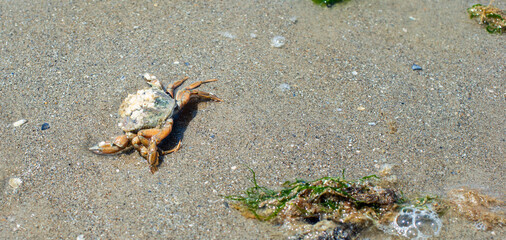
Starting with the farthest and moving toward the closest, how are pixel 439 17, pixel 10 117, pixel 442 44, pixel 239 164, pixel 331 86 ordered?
pixel 439 17
pixel 442 44
pixel 331 86
pixel 10 117
pixel 239 164

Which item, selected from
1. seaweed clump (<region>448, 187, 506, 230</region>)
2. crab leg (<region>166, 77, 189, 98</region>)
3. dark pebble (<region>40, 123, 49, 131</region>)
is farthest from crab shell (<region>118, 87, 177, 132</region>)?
seaweed clump (<region>448, 187, 506, 230</region>)

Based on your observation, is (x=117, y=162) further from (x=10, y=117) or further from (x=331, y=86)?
(x=331, y=86)

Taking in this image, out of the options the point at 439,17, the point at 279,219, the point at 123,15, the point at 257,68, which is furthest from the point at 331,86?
the point at 123,15

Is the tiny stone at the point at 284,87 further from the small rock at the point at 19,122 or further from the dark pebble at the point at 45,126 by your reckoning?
the small rock at the point at 19,122

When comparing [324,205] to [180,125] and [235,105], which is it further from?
[180,125]

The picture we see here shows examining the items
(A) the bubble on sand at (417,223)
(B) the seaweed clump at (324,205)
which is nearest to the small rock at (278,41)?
(B) the seaweed clump at (324,205)

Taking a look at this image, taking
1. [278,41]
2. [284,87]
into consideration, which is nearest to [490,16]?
[278,41]
